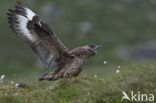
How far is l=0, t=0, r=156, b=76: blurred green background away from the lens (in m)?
128

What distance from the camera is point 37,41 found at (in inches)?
547

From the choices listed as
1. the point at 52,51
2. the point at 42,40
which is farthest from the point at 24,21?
the point at 52,51

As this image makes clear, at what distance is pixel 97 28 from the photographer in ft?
490

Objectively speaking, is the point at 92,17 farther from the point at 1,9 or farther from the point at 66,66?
the point at 66,66

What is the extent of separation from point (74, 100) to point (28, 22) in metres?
3.71

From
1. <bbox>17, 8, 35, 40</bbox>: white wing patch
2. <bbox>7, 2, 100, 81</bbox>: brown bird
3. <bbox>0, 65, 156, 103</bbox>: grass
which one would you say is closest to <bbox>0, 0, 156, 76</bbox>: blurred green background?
<bbox>17, 8, 35, 40</bbox>: white wing patch

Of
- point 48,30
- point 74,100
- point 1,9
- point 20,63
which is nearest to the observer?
point 74,100

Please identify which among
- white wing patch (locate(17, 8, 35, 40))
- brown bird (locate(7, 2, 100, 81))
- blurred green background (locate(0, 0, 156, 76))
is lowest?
brown bird (locate(7, 2, 100, 81))

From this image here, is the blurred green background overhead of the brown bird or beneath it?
overhead

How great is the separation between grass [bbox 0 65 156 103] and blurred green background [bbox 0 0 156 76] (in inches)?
4276

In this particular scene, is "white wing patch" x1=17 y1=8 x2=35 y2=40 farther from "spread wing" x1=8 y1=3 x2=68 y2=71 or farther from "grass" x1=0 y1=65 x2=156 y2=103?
"grass" x1=0 y1=65 x2=156 y2=103

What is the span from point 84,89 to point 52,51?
234 cm

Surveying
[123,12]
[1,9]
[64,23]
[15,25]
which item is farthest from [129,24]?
[15,25]

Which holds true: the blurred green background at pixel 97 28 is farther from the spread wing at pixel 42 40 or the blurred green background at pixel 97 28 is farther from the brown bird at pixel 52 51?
the brown bird at pixel 52 51
